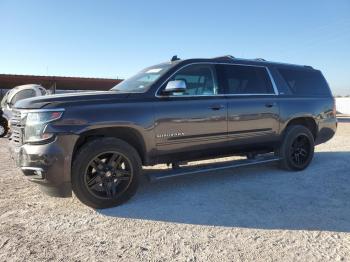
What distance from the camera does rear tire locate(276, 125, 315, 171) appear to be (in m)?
6.92

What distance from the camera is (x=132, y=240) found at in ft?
12.6

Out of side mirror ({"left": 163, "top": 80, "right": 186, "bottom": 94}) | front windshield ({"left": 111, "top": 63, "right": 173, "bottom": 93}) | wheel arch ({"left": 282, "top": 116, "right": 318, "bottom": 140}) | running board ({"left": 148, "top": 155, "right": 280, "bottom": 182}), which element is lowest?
running board ({"left": 148, "top": 155, "right": 280, "bottom": 182})

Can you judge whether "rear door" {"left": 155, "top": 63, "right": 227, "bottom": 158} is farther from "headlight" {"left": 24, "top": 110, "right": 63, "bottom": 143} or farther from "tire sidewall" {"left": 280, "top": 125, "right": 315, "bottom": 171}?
"tire sidewall" {"left": 280, "top": 125, "right": 315, "bottom": 171}

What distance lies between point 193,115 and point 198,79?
2.14 ft

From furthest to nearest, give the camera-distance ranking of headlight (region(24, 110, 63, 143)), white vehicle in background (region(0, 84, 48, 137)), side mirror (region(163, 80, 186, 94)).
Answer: white vehicle in background (region(0, 84, 48, 137))
side mirror (region(163, 80, 186, 94))
headlight (region(24, 110, 63, 143))

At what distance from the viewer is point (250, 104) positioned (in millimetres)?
6250

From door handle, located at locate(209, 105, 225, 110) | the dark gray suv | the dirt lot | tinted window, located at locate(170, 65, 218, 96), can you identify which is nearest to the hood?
the dark gray suv

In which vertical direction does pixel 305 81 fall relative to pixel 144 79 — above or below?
above

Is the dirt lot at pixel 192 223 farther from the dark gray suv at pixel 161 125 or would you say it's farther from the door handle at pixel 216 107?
the door handle at pixel 216 107

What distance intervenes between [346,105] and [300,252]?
42.6 metres

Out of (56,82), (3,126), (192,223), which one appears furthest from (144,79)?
(56,82)

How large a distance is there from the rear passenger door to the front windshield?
99 centimetres

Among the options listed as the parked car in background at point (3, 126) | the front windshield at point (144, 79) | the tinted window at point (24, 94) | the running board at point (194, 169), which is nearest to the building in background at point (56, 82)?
the parked car in background at point (3, 126)

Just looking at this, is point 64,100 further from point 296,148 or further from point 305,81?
point 305,81
